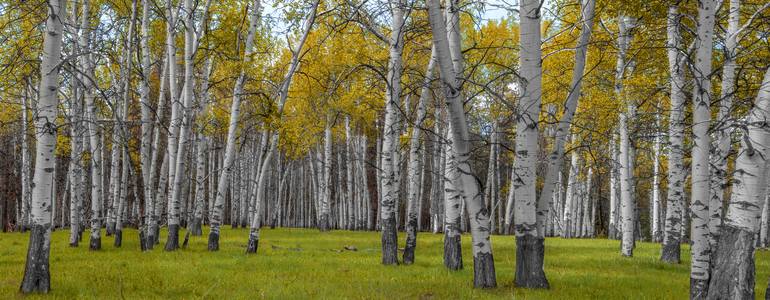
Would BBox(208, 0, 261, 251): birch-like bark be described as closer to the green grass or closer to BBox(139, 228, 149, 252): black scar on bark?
the green grass

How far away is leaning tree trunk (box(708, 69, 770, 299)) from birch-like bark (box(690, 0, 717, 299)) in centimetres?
87

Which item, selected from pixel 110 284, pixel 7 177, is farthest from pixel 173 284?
pixel 7 177

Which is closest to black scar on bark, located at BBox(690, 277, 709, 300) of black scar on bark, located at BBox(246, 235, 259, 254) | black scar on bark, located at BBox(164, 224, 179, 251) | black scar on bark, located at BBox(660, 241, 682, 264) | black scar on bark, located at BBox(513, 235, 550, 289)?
black scar on bark, located at BBox(513, 235, 550, 289)

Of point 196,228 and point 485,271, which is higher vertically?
point 485,271

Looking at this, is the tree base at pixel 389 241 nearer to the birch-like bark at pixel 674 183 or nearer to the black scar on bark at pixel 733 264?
the birch-like bark at pixel 674 183

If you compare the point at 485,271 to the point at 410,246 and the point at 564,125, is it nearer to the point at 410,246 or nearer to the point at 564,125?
the point at 564,125

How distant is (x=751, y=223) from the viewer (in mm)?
5684

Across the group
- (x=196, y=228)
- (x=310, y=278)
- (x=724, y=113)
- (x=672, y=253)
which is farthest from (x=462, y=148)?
(x=196, y=228)

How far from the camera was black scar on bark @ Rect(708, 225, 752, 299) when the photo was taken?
5746 millimetres

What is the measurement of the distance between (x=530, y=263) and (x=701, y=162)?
252 cm

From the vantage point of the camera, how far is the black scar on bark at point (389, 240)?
11.7m

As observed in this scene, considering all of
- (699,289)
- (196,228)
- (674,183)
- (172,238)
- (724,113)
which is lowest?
(196,228)

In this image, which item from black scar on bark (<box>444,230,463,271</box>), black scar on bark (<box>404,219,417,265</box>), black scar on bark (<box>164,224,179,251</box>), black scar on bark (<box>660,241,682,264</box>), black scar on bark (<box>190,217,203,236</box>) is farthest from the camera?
black scar on bark (<box>190,217,203,236</box>)

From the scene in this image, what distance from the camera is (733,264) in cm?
584
